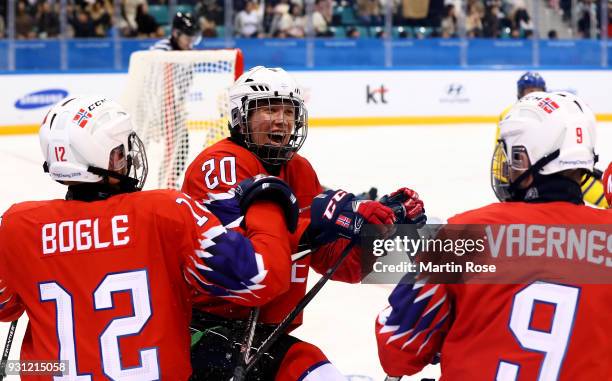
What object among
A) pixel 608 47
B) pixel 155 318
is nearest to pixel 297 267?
pixel 155 318

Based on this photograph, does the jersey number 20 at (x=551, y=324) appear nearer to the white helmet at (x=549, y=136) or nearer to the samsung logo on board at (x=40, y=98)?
the white helmet at (x=549, y=136)

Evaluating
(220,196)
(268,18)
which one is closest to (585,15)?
(268,18)

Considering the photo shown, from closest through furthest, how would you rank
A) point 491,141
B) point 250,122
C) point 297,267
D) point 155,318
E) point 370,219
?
point 155,318, point 370,219, point 297,267, point 250,122, point 491,141

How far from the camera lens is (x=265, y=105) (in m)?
2.80

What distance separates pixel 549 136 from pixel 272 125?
1.06 m

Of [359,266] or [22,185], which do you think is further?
[22,185]

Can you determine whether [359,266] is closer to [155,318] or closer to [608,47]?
[155,318]

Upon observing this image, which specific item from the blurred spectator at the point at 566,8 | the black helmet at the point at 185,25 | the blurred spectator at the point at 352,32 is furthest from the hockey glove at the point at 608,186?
the blurred spectator at the point at 566,8

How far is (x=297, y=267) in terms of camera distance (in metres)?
2.56

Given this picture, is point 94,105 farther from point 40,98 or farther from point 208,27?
point 208,27

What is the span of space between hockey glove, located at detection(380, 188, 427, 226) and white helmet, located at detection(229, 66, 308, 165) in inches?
15.7

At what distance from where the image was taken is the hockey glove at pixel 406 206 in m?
2.41

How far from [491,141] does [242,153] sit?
807 centimetres

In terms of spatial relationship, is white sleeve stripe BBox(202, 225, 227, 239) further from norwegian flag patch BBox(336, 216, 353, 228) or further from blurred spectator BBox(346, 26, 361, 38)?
blurred spectator BBox(346, 26, 361, 38)
